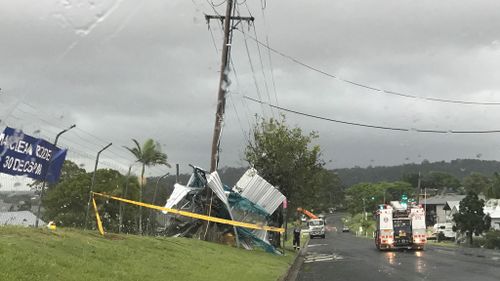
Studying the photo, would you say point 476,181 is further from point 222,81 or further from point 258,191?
point 222,81

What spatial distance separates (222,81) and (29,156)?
1289 cm

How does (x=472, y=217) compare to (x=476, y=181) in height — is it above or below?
below

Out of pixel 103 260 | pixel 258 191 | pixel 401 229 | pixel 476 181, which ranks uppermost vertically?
pixel 476 181

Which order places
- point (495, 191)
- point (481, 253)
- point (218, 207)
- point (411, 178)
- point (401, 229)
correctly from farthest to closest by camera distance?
point (411, 178)
point (495, 191)
point (401, 229)
point (481, 253)
point (218, 207)

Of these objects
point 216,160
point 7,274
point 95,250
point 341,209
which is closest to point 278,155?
point 216,160

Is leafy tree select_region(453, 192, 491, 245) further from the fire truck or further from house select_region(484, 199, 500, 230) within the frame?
the fire truck

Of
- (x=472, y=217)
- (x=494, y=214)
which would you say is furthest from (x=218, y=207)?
(x=494, y=214)

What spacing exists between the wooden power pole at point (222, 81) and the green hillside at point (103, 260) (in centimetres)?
715

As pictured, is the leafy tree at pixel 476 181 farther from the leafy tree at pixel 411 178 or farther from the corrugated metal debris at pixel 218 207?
the corrugated metal debris at pixel 218 207

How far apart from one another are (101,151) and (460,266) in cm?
1403

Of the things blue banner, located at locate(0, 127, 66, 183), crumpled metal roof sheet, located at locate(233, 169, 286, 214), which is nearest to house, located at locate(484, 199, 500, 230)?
crumpled metal roof sheet, located at locate(233, 169, 286, 214)

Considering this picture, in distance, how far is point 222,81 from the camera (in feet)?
76.8

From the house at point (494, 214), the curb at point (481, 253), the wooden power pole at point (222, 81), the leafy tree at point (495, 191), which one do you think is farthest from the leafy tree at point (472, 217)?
the wooden power pole at point (222, 81)

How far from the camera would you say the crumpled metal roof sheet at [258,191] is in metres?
25.0
